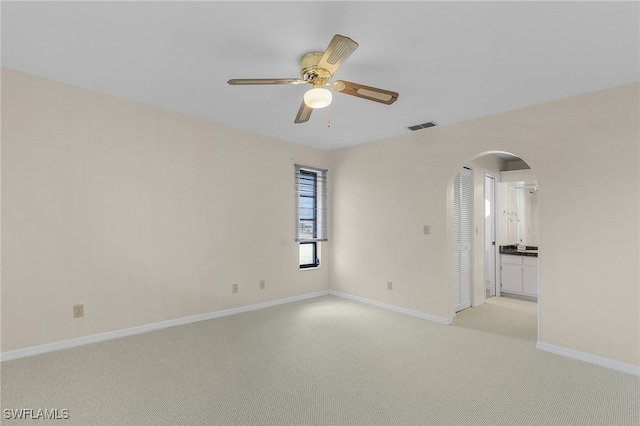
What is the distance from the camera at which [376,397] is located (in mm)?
2293

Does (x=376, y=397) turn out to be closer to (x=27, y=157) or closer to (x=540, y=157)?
(x=540, y=157)

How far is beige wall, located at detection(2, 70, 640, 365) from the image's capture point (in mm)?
2832

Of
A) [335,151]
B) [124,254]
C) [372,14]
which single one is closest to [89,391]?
[124,254]

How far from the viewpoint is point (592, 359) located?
2.93 meters

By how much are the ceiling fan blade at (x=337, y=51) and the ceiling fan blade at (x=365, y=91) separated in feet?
0.44

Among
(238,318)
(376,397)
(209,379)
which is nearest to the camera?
(376,397)

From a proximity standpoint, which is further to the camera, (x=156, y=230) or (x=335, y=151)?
(x=335, y=151)

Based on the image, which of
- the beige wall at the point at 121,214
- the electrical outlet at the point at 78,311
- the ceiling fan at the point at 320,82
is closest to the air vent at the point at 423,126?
the ceiling fan at the point at 320,82

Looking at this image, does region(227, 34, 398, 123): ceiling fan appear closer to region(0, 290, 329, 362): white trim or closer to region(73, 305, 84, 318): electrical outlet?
region(73, 305, 84, 318): electrical outlet

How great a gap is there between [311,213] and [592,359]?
12.7 ft

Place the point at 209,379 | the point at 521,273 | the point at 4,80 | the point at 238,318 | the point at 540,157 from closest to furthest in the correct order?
1. the point at 209,379
2. the point at 4,80
3. the point at 540,157
4. the point at 238,318
5. the point at 521,273

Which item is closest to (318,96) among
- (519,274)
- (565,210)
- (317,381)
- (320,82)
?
(320,82)

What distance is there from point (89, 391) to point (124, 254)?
4.71ft

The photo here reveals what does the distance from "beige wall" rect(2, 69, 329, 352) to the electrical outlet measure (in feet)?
0.13
